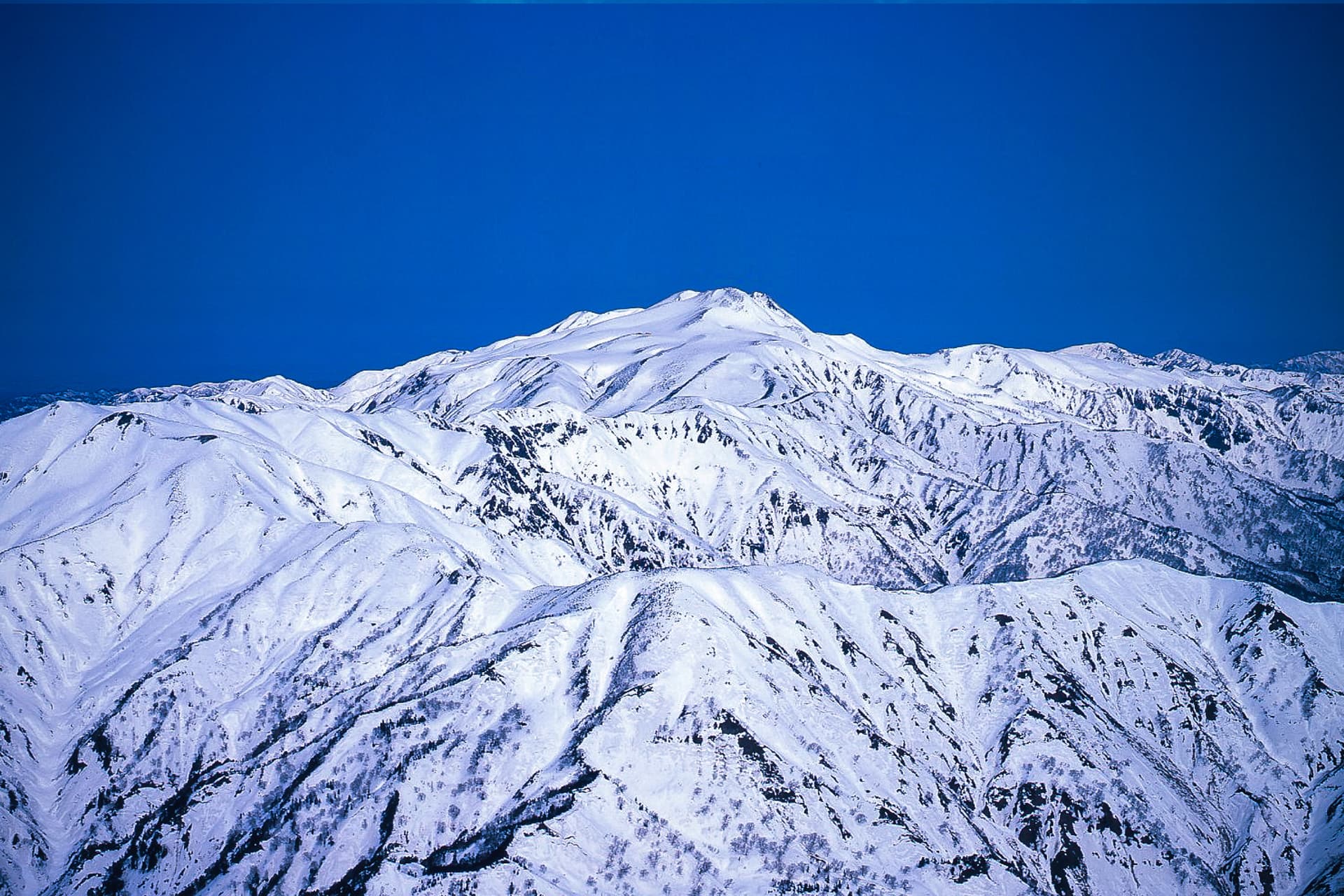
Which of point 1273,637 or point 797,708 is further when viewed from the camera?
point 1273,637

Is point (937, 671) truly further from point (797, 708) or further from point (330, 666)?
point (330, 666)

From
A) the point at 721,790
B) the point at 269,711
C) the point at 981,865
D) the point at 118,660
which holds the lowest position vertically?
the point at 981,865

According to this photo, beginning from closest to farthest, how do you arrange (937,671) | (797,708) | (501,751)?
(501,751) → (797,708) → (937,671)

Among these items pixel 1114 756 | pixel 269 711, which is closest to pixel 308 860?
pixel 269 711

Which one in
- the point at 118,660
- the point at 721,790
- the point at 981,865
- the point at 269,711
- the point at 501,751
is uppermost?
the point at 118,660

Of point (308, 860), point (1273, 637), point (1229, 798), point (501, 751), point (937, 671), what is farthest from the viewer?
point (1273, 637)

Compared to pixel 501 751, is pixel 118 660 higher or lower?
higher

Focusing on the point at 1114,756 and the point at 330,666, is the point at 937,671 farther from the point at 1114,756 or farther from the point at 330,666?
the point at 330,666

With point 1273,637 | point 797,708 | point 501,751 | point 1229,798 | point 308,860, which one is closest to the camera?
point 308,860

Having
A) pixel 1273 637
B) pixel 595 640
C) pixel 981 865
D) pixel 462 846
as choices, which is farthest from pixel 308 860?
pixel 1273 637
